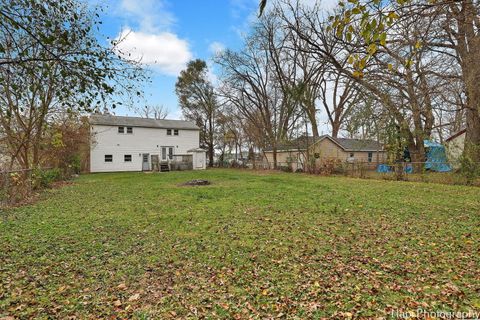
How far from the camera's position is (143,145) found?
2588cm

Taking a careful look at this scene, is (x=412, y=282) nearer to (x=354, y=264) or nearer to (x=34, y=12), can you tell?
(x=354, y=264)

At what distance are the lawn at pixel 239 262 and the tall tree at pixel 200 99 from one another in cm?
2555

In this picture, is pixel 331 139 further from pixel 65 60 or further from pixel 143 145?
pixel 65 60

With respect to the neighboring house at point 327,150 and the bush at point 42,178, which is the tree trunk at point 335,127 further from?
the bush at point 42,178

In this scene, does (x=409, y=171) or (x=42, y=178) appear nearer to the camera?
(x=42, y=178)

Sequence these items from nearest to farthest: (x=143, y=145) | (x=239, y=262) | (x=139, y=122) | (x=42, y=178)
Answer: (x=239, y=262) < (x=42, y=178) < (x=143, y=145) < (x=139, y=122)

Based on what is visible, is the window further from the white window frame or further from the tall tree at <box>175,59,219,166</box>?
the tall tree at <box>175,59,219,166</box>

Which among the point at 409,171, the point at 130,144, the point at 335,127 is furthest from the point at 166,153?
the point at 409,171

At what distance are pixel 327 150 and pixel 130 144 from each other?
19.0m

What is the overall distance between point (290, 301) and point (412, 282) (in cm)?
144

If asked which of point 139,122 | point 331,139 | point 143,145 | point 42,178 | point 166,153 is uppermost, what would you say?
point 139,122

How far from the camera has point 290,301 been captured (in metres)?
2.70

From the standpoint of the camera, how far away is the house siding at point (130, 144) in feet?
77.7

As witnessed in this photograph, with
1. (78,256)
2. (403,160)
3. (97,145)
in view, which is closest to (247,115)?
(97,145)
